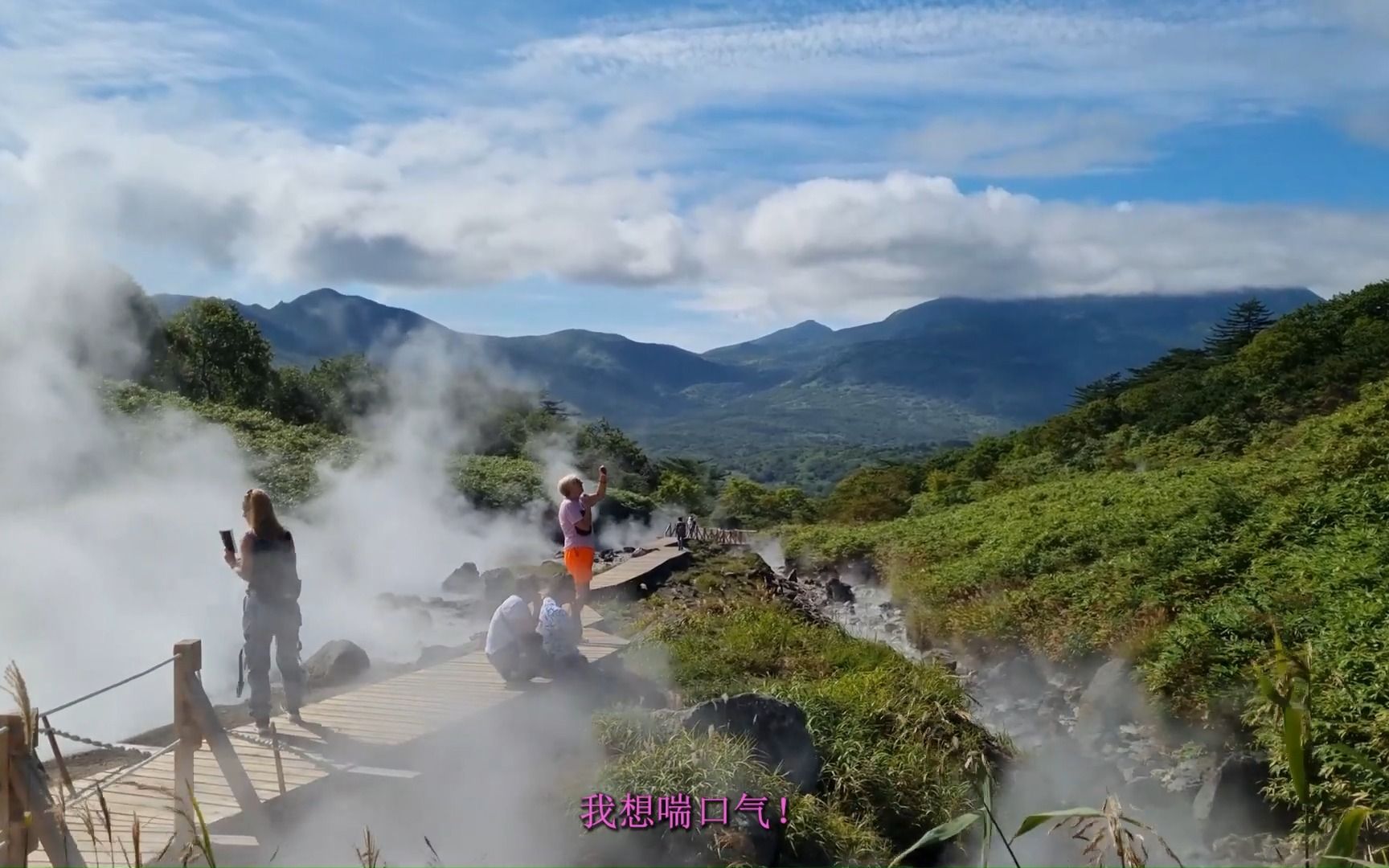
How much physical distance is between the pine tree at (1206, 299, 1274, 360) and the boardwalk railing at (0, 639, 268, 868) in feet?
98.7

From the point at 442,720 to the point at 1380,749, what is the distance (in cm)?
644

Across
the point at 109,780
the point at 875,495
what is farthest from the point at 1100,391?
the point at 109,780

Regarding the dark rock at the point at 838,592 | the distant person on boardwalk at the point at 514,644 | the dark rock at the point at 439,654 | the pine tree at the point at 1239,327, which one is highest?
the pine tree at the point at 1239,327

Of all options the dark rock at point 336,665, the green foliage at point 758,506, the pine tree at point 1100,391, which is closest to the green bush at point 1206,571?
the dark rock at point 336,665

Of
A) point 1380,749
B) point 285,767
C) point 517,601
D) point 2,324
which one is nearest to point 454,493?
point 2,324

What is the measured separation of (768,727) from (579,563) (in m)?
2.72

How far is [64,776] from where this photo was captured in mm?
3117

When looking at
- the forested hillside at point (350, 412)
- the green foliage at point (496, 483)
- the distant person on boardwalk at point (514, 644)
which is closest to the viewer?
the distant person on boardwalk at point (514, 644)

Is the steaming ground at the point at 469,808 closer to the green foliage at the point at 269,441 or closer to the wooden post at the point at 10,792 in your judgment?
the wooden post at the point at 10,792

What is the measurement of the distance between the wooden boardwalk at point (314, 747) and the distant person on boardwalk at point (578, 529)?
64 centimetres

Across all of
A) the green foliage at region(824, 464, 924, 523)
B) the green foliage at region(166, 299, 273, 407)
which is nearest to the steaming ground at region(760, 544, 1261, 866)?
the green foliage at region(824, 464, 924, 523)

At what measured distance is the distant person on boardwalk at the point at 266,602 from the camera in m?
7.35

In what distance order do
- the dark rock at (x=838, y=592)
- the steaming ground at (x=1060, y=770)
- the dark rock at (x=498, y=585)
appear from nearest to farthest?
the steaming ground at (x=1060, y=770) → the dark rock at (x=498, y=585) → the dark rock at (x=838, y=592)

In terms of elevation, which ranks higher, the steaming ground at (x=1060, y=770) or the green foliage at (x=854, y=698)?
the green foliage at (x=854, y=698)
